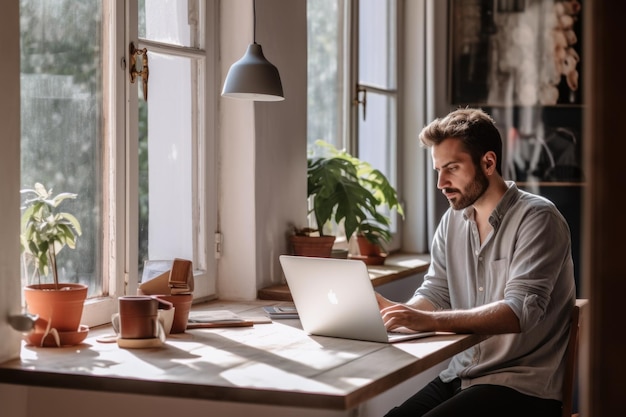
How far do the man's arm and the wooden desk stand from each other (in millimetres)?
50

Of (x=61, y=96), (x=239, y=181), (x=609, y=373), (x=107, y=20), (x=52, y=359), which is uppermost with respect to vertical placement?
(x=107, y=20)

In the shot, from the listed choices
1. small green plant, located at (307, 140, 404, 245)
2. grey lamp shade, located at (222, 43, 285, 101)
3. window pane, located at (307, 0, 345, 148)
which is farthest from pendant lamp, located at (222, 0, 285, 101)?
window pane, located at (307, 0, 345, 148)

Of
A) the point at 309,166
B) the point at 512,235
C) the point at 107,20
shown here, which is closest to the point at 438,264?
the point at 512,235

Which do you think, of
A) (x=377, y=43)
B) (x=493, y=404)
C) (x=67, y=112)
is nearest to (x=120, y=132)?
(x=67, y=112)

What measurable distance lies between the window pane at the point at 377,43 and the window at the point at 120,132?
4.68 feet

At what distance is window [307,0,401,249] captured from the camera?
4.27 meters

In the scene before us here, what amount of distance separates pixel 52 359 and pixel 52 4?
1004 mm

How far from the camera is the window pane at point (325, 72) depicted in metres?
4.21

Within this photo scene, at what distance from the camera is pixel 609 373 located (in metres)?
1.00

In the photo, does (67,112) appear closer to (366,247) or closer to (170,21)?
(170,21)

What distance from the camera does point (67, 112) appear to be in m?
2.69

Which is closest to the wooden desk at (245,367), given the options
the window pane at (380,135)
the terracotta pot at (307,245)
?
the terracotta pot at (307,245)

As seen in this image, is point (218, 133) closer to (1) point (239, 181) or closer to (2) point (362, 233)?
(1) point (239, 181)

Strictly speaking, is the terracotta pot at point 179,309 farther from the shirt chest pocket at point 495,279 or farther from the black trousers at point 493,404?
the shirt chest pocket at point 495,279
